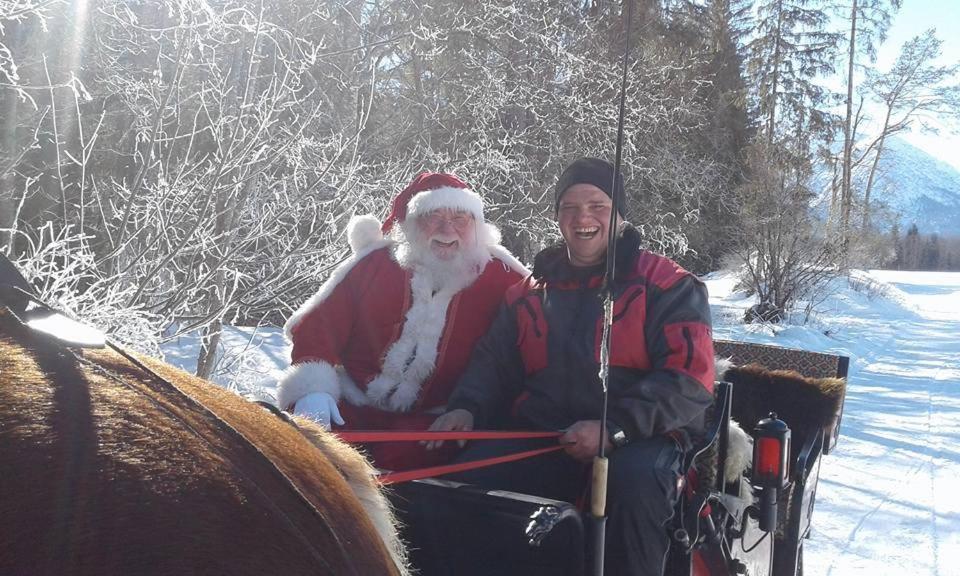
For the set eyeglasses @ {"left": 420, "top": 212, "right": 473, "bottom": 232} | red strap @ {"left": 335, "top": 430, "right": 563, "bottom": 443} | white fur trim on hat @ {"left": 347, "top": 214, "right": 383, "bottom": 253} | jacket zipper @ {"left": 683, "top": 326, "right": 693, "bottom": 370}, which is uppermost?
eyeglasses @ {"left": 420, "top": 212, "right": 473, "bottom": 232}

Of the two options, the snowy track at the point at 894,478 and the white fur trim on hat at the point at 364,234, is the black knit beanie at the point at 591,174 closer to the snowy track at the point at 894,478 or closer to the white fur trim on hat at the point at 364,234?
the white fur trim on hat at the point at 364,234

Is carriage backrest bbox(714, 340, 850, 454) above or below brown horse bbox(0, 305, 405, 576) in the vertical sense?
below

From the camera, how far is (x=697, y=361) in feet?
7.91

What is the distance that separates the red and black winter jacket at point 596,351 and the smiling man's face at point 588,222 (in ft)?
0.19

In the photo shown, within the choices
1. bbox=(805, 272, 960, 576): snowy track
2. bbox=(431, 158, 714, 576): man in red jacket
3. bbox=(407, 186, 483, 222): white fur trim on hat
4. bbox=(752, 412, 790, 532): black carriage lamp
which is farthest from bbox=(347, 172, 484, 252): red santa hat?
bbox=(805, 272, 960, 576): snowy track

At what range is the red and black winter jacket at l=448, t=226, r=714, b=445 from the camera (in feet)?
7.80

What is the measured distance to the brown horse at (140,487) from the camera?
31.2 inches

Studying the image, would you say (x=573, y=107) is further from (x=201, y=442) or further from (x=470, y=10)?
(x=201, y=442)

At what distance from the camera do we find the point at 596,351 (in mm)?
2516

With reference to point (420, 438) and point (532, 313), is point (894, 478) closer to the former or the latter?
point (532, 313)

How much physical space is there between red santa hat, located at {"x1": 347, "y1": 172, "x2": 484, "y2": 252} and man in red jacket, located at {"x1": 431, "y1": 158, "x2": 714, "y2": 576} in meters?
0.52

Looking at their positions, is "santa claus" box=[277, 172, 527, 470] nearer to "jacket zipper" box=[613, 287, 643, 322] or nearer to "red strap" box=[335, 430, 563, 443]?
"red strap" box=[335, 430, 563, 443]

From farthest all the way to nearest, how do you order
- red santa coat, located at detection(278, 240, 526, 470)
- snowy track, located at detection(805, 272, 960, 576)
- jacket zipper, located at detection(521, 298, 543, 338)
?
snowy track, located at detection(805, 272, 960, 576), red santa coat, located at detection(278, 240, 526, 470), jacket zipper, located at detection(521, 298, 543, 338)

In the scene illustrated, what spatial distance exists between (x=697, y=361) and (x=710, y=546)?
1.96 feet
